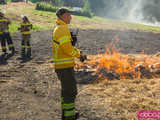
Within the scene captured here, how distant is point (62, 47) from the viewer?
3691 mm

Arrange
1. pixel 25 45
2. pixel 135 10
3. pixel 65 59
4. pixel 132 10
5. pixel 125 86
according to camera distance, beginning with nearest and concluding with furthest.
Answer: pixel 65 59, pixel 125 86, pixel 25 45, pixel 135 10, pixel 132 10

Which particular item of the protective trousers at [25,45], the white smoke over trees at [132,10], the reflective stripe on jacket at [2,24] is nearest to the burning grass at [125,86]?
the protective trousers at [25,45]

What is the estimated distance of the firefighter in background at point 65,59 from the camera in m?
3.71

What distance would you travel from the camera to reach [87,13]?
33062 millimetres

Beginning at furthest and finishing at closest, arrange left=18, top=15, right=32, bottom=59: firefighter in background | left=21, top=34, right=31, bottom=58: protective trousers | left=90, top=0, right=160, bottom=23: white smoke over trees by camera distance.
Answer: left=90, top=0, right=160, bottom=23: white smoke over trees
left=21, top=34, right=31, bottom=58: protective trousers
left=18, top=15, right=32, bottom=59: firefighter in background

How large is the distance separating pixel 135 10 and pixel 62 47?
4423 cm

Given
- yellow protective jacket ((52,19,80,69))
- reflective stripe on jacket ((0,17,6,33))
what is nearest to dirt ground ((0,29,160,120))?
yellow protective jacket ((52,19,80,69))

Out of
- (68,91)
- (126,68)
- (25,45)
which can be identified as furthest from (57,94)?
(25,45)

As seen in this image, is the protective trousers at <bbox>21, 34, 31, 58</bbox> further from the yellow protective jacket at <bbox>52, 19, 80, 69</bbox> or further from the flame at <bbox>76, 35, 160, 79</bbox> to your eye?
the yellow protective jacket at <bbox>52, 19, 80, 69</bbox>

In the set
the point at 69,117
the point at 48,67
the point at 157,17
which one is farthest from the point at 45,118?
the point at 157,17

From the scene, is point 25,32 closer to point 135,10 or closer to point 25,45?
point 25,45

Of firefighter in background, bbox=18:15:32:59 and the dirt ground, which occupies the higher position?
firefighter in background, bbox=18:15:32:59

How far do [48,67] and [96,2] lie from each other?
1667 inches

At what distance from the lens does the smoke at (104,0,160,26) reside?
136ft
